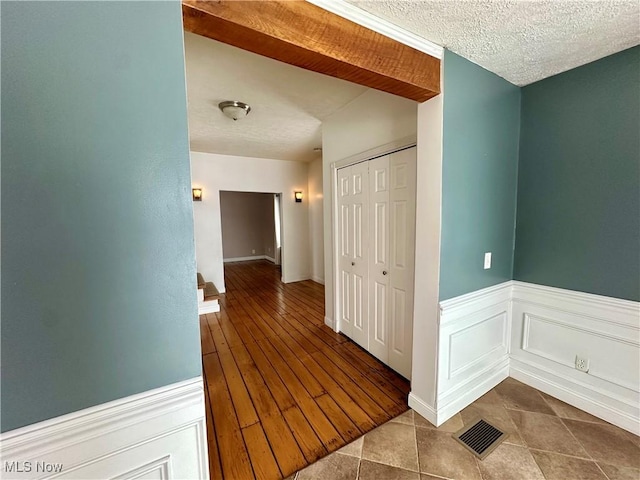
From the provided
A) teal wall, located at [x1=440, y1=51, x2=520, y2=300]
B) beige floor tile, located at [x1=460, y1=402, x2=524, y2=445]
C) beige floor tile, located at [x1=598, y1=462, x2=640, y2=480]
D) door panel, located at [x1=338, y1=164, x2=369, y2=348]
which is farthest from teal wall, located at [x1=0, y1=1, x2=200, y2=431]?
beige floor tile, located at [x1=598, y1=462, x2=640, y2=480]

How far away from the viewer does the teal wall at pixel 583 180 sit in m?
1.58

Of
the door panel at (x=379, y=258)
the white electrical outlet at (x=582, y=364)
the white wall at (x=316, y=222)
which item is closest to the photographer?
the white electrical outlet at (x=582, y=364)

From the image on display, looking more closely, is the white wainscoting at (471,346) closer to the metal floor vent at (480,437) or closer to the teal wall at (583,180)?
the metal floor vent at (480,437)

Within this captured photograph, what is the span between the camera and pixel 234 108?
248 centimetres

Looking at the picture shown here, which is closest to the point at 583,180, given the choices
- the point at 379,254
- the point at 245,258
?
the point at 379,254

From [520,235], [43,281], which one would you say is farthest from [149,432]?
[520,235]

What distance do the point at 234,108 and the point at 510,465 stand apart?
11.4ft

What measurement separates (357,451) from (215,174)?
4.52 metres

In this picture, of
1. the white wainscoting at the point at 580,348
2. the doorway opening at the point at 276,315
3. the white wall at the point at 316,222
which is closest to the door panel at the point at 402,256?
the doorway opening at the point at 276,315

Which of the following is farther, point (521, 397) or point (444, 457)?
point (521, 397)

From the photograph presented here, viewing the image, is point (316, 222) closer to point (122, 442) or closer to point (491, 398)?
point (491, 398)

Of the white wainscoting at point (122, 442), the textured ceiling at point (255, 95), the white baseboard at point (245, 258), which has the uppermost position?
the textured ceiling at point (255, 95)

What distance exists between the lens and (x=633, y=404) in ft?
5.22

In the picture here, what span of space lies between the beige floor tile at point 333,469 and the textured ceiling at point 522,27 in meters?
2.43
